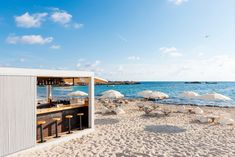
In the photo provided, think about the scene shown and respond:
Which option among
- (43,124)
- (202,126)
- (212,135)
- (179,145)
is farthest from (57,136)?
(202,126)

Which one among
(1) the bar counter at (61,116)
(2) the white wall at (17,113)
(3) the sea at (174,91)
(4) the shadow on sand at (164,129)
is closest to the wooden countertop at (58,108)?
(1) the bar counter at (61,116)

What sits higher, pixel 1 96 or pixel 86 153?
pixel 1 96

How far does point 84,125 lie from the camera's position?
991 cm

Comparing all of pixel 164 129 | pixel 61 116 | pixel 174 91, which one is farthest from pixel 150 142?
pixel 174 91

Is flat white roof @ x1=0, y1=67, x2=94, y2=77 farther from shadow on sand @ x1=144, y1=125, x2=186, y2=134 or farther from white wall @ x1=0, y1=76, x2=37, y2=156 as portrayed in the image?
shadow on sand @ x1=144, y1=125, x2=186, y2=134

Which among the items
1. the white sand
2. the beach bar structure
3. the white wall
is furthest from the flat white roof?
the white sand

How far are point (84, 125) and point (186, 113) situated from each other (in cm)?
869

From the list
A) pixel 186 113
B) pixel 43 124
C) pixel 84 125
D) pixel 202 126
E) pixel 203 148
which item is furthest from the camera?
pixel 186 113

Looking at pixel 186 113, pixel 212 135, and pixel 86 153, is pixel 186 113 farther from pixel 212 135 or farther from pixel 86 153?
pixel 86 153

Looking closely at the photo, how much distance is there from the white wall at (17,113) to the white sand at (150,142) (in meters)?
0.48

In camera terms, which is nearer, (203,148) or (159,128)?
(203,148)

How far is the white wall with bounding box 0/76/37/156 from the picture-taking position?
20.4 feet

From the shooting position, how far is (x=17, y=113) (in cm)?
661

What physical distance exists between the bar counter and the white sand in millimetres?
912
